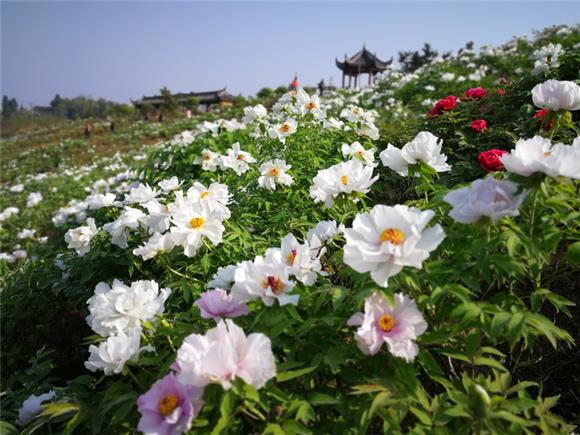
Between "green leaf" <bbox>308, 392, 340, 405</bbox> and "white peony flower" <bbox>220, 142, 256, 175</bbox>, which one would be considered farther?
"white peony flower" <bbox>220, 142, 256, 175</bbox>

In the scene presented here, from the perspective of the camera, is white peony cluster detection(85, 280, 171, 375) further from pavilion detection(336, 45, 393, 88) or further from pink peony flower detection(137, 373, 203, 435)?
pavilion detection(336, 45, 393, 88)

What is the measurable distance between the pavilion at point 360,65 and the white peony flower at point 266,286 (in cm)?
2423

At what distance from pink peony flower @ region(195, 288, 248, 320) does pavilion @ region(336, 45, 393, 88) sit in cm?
2426

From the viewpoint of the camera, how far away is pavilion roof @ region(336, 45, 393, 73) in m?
23.6

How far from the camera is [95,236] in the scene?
6.63 ft

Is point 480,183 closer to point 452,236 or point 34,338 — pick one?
point 452,236

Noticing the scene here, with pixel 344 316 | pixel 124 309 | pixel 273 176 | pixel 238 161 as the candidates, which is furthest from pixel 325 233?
pixel 238 161

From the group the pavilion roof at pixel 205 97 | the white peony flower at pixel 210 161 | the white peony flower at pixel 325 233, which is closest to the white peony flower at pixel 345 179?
the white peony flower at pixel 325 233

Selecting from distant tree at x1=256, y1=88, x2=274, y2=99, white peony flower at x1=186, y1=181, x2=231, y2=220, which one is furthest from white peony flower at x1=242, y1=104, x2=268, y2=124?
distant tree at x1=256, y1=88, x2=274, y2=99

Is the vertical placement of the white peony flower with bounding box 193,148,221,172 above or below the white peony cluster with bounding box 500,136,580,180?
below

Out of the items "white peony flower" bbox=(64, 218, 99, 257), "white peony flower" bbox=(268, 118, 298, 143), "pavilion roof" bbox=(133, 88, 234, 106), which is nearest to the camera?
"white peony flower" bbox=(64, 218, 99, 257)

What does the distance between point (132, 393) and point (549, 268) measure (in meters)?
1.66

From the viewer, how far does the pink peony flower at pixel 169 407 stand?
2.67 feet

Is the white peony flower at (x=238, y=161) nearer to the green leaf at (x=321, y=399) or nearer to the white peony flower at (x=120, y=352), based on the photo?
the white peony flower at (x=120, y=352)
